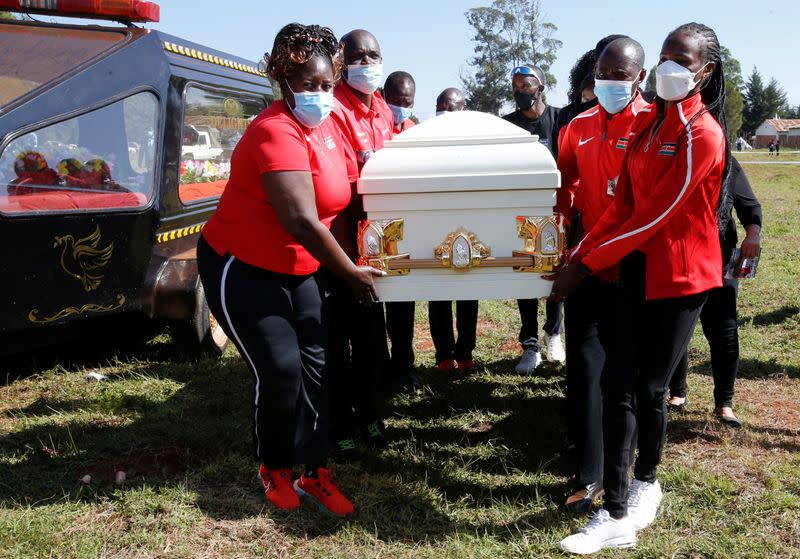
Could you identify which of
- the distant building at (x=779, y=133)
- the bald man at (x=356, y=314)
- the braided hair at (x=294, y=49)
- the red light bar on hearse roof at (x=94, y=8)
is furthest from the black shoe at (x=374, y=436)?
the distant building at (x=779, y=133)

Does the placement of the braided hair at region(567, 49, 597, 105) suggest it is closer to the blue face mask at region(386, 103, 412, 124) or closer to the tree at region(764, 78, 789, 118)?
the blue face mask at region(386, 103, 412, 124)

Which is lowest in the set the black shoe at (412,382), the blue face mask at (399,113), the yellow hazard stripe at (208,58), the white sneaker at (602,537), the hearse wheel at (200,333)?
the white sneaker at (602,537)

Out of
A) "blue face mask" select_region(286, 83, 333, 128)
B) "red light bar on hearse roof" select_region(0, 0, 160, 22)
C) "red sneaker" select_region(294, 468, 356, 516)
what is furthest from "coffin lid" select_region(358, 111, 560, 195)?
"red light bar on hearse roof" select_region(0, 0, 160, 22)

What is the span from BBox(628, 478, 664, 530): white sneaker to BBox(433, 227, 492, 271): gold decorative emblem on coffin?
3.30ft

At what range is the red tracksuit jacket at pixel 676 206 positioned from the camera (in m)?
2.50

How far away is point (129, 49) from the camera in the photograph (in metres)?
4.49

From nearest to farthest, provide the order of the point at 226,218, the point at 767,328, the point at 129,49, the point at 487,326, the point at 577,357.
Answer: the point at 226,218, the point at 577,357, the point at 129,49, the point at 767,328, the point at 487,326

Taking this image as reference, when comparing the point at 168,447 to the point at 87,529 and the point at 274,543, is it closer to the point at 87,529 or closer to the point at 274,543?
the point at 87,529

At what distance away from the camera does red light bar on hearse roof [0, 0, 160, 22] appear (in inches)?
184

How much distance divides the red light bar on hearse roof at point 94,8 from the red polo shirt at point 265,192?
2.43m

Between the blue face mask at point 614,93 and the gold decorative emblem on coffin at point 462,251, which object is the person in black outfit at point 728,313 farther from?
the gold decorative emblem on coffin at point 462,251

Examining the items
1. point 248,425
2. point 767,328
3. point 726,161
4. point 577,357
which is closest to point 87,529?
point 248,425

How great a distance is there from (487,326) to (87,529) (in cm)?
381

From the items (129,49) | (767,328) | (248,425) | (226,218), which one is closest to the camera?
(226,218)
